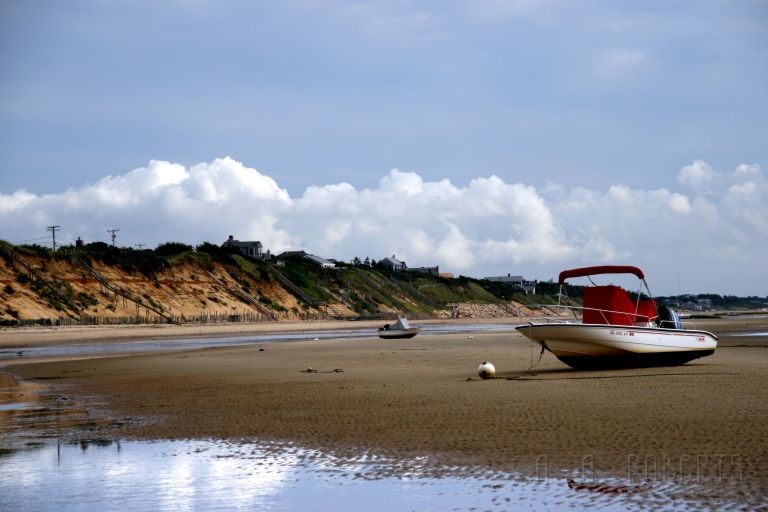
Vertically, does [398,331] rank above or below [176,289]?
below

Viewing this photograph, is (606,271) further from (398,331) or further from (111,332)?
(111,332)

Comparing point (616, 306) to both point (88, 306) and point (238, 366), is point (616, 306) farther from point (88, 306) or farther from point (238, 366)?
point (88, 306)

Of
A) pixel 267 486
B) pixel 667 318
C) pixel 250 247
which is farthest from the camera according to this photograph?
pixel 250 247

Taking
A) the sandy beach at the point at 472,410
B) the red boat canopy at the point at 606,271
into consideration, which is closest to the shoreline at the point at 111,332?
the sandy beach at the point at 472,410

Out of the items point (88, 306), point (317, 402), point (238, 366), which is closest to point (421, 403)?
point (317, 402)

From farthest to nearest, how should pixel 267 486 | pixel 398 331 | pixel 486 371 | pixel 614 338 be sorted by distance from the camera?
1. pixel 398 331
2. pixel 614 338
3. pixel 486 371
4. pixel 267 486

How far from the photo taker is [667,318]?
25.3 metres

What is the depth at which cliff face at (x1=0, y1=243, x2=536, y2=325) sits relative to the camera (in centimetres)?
7588

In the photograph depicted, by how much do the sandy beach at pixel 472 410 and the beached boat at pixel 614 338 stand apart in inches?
26.6

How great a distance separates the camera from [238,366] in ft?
97.9

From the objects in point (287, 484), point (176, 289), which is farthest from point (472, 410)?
point (176, 289)

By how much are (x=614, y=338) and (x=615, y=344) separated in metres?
0.18

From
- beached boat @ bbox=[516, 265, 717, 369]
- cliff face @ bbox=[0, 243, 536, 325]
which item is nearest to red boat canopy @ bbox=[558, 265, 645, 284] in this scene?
beached boat @ bbox=[516, 265, 717, 369]

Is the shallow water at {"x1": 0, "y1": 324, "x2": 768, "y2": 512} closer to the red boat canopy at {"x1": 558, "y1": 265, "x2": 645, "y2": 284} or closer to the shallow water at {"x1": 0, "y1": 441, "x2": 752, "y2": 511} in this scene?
the shallow water at {"x1": 0, "y1": 441, "x2": 752, "y2": 511}
